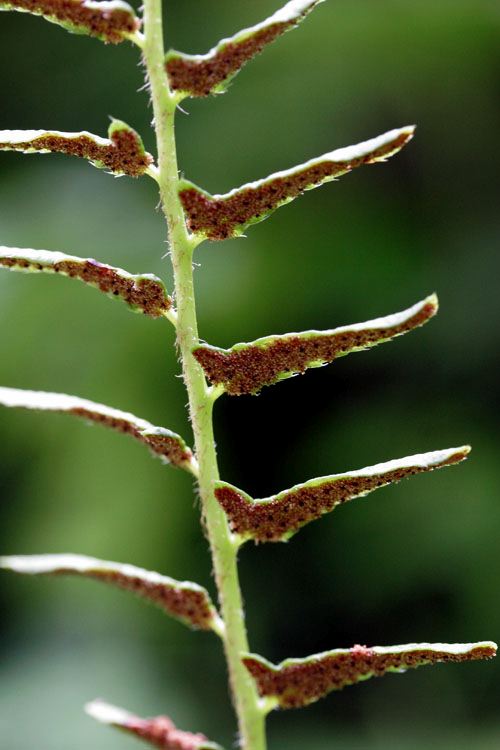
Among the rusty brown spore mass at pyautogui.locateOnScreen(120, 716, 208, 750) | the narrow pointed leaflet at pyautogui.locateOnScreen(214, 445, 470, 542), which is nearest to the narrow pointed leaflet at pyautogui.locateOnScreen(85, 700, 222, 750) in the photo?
the rusty brown spore mass at pyautogui.locateOnScreen(120, 716, 208, 750)

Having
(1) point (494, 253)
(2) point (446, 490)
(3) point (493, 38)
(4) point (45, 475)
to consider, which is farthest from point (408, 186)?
(4) point (45, 475)

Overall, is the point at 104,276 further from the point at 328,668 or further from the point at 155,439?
the point at 328,668

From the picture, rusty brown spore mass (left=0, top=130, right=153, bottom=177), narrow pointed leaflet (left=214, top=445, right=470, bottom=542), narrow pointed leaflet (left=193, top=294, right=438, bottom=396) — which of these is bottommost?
narrow pointed leaflet (left=214, top=445, right=470, bottom=542)

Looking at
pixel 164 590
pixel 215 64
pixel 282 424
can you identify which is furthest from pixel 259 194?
pixel 282 424

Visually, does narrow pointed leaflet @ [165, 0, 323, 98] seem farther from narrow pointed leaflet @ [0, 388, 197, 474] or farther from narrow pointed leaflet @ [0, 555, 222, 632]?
narrow pointed leaflet @ [0, 555, 222, 632]

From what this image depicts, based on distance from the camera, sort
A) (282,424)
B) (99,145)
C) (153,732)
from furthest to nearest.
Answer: (282,424) → (99,145) → (153,732)

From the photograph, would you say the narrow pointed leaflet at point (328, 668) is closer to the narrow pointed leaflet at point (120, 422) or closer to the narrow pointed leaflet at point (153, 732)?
the narrow pointed leaflet at point (153, 732)

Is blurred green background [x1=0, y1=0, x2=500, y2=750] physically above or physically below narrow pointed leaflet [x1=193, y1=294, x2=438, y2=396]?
above
